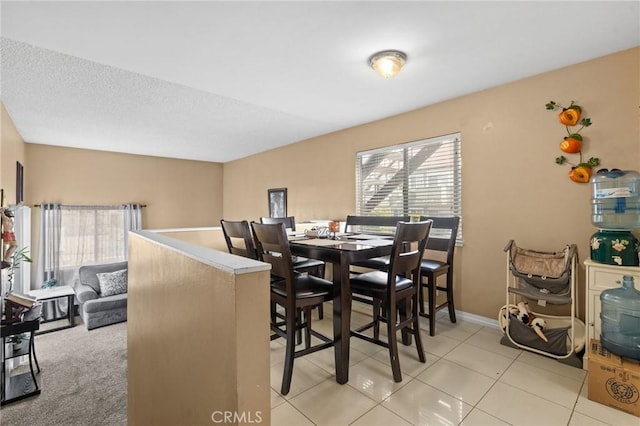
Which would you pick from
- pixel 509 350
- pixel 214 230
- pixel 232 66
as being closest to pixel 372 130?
pixel 232 66

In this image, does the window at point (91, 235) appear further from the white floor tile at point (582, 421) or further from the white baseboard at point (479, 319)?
the white floor tile at point (582, 421)

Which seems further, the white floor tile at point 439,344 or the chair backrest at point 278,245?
the white floor tile at point 439,344

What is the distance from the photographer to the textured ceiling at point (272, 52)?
69.1 inches

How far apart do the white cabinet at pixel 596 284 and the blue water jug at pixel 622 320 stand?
4 cm

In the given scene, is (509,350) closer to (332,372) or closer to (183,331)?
(332,372)

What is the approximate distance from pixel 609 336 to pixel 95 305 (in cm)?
523

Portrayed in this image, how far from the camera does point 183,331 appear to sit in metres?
1.25

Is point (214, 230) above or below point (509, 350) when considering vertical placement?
above

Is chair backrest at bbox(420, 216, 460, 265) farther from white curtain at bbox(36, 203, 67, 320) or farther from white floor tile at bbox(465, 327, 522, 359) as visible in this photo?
white curtain at bbox(36, 203, 67, 320)

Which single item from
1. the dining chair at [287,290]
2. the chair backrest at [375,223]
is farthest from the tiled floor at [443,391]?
the chair backrest at [375,223]

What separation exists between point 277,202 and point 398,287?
3.75m

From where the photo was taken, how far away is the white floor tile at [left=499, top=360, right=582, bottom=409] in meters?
1.80

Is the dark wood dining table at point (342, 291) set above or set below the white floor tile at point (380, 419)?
above

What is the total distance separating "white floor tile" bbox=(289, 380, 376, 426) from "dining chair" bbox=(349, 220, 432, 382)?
331 mm
